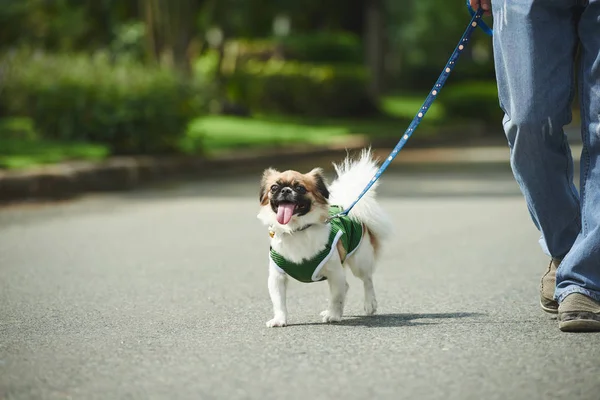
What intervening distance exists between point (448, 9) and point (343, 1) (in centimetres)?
1951

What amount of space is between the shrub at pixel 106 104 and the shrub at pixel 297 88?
39.5ft

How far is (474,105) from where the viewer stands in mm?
32406

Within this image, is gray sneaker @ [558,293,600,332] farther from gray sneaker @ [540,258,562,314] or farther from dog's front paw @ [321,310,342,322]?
dog's front paw @ [321,310,342,322]

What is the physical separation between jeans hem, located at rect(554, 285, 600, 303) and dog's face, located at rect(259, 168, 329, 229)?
3.78ft

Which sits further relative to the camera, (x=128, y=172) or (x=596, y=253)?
(x=128, y=172)

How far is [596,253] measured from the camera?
15.9ft

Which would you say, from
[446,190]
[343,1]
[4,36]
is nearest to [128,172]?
[446,190]

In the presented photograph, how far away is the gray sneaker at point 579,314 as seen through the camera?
4.77 meters

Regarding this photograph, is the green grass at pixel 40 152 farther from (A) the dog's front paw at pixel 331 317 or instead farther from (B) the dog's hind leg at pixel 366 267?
(A) the dog's front paw at pixel 331 317

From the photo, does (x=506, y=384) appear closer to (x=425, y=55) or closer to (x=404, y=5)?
(x=404, y=5)

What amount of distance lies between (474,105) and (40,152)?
1966 cm

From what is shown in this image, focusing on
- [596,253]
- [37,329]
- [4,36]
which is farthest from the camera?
[4,36]

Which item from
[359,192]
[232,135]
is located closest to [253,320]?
[359,192]

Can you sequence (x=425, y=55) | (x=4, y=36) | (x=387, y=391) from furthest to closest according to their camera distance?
(x=425, y=55) → (x=4, y=36) → (x=387, y=391)
